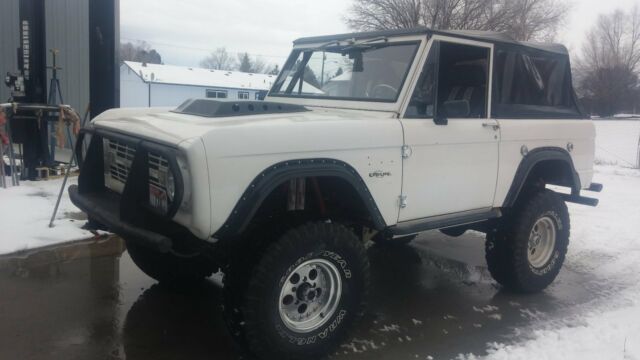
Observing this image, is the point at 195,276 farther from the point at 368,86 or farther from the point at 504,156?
the point at 504,156

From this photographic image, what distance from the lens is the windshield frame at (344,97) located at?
13.8 feet

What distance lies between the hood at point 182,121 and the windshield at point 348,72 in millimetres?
265

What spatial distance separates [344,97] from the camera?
466 centimetres

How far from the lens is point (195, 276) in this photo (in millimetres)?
4941

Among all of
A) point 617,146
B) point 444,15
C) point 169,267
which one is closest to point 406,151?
point 169,267

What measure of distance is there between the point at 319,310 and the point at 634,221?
646cm

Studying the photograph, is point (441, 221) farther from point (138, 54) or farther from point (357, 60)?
point (138, 54)

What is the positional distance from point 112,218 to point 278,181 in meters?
1.09

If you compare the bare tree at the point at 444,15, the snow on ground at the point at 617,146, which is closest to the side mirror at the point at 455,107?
the snow on ground at the point at 617,146

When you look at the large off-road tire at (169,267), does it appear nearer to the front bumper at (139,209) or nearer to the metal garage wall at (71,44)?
the front bumper at (139,209)

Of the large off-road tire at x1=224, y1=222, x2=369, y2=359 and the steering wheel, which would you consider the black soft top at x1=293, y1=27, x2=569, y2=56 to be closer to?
the steering wheel

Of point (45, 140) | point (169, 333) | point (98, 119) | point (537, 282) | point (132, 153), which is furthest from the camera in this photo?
point (45, 140)

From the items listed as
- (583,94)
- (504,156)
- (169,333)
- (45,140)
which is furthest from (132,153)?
(583,94)

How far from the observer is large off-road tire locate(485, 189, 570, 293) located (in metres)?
5.06
